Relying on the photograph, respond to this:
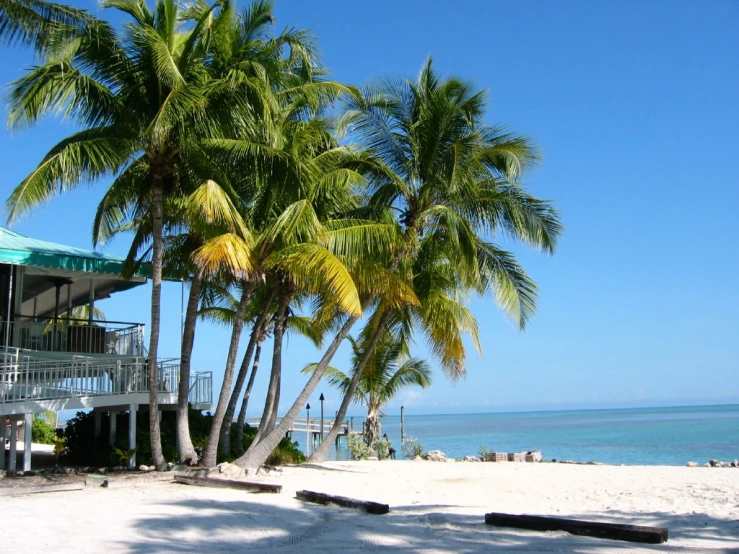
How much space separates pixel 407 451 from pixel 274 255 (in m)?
14.9

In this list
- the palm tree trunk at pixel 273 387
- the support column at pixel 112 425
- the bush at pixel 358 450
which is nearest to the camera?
the support column at pixel 112 425

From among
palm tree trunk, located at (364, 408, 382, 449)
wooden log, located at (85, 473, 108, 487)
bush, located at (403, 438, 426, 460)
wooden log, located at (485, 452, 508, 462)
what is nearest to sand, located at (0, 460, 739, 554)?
wooden log, located at (85, 473, 108, 487)

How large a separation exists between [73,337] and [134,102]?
6705mm

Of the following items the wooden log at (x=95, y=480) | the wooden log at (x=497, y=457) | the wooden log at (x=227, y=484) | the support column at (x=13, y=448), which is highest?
the support column at (x=13, y=448)

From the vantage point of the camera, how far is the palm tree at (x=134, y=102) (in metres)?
13.1

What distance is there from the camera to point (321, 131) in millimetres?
16750

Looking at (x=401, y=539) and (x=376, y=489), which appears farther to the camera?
(x=376, y=489)

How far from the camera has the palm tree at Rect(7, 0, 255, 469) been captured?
13.1 metres

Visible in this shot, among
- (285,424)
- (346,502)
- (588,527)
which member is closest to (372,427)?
(285,424)

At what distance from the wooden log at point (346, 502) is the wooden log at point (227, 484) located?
0.76 metres

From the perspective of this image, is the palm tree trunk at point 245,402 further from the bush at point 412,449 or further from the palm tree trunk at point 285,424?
the bush at point 412,449

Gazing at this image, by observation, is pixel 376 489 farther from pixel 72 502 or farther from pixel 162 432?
pixel 162 432

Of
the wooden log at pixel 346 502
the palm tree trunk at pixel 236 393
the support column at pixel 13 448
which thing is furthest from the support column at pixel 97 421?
the wooden log at pixel 346 502

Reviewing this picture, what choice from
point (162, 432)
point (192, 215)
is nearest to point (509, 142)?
point (192, 215)
